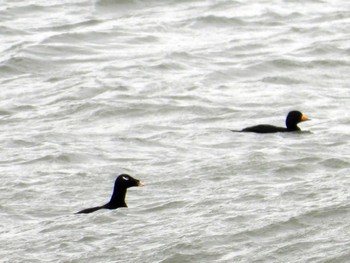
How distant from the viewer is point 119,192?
52.0ft

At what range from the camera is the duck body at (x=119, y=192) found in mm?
15711

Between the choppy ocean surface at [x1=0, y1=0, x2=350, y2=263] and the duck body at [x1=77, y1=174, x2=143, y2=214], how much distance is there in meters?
0.15

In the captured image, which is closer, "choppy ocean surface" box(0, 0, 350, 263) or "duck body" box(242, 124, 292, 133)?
"choppy ocean surface" box(0, 0, 350, 263)

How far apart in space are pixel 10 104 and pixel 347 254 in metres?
9.52

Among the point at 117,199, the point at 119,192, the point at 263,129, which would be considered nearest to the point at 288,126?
the point at 263,129

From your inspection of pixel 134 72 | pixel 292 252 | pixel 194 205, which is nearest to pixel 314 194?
pixel 194 205

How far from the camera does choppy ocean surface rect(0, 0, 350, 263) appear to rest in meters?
14.5

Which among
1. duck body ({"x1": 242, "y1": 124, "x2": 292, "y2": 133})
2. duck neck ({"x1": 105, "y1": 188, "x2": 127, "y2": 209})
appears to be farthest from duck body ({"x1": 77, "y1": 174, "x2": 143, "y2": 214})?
duck body ({"x1": 242, "y1": 124, "x2": 292, "y2": 133})

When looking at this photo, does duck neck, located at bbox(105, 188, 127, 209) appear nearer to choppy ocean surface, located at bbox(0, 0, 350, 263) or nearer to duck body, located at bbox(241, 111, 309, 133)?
choppy ocean surface, located at bbox(0, 0, 350, 263)

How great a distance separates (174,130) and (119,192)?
418cm

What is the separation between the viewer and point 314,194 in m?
15.8

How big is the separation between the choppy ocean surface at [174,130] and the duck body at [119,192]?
0.50 ft

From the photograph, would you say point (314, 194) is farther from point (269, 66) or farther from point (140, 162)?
point (269, 66)

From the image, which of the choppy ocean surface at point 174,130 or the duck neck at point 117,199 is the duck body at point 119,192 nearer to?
the duck neck at point 117,199
